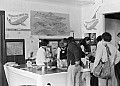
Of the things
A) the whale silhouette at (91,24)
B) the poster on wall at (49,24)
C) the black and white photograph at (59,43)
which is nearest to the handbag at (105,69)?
the black and white photograph at (59,43)

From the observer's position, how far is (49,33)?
5.19 m

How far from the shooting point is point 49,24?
5191mm

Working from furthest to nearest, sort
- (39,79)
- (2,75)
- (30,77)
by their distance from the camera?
(2,75), (30,77), (39,79)

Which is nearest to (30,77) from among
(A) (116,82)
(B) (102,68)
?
(B) (102,68)

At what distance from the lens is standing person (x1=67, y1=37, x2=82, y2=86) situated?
324 cm

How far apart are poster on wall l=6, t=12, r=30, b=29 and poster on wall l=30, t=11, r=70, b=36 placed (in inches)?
5.6

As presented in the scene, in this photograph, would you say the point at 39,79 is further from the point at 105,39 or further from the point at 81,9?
the point at 81,9

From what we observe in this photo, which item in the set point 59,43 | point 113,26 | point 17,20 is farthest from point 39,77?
point 113,26

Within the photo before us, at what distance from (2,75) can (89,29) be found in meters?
2.68

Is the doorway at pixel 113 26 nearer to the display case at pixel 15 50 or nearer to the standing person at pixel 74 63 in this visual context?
the standing person at pixel 74 63

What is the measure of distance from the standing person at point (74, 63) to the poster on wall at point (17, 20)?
6.06 ft

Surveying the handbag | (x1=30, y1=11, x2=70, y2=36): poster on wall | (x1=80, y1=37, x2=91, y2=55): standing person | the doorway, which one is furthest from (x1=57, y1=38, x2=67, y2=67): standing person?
(x1=30, y1=11, x2=70, y2=36): poster on wall

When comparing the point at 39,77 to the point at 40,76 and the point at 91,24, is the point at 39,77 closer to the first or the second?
the point at 40,76

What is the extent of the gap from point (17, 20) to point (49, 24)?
0.90 m
